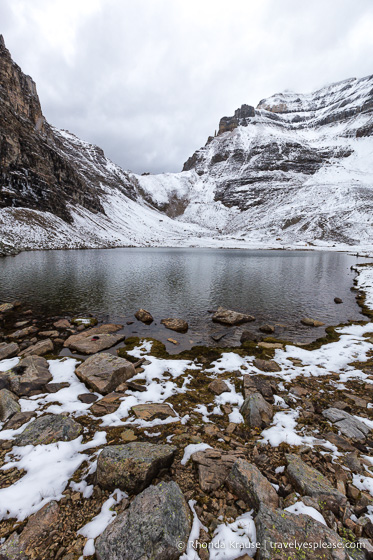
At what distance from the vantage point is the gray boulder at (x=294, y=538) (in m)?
3.39

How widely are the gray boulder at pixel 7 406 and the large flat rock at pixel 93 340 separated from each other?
507cm

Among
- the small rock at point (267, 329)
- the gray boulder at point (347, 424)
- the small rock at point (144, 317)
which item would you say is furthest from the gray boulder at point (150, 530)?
the small rock at point (144, 317)

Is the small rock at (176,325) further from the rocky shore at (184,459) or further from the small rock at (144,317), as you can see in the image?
the rocky shore at (184,459)

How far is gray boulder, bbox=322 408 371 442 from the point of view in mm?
6434

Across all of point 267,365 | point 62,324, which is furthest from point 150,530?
point 62,324

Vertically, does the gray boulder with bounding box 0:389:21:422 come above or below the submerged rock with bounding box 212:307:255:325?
above

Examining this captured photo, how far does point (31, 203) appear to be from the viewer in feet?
304

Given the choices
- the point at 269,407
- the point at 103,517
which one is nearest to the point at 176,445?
the point at 103,517

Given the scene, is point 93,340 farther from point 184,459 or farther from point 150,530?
point 150,530

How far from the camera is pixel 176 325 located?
1734cm

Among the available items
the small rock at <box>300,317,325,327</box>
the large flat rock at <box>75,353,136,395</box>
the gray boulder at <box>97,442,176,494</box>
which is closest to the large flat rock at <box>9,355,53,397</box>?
the large flat rock at <box>75,353,136,395</box>

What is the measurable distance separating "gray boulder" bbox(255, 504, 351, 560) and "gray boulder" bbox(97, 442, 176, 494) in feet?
6.89

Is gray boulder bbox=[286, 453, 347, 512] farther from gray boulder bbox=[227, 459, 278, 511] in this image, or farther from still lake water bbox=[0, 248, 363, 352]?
still lake water bbox=[0, 248, 363, 352]

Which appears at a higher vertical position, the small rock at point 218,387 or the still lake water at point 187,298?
the small rock at point 218,387
